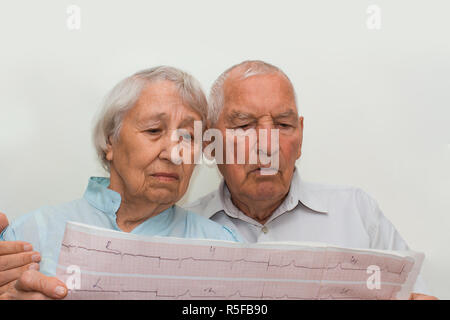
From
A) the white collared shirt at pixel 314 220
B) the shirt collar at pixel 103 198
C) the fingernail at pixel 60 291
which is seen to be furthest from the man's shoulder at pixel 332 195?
the fingernail at pixel 60 291

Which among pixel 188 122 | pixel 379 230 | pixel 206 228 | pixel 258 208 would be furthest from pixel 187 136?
pixel 379 230

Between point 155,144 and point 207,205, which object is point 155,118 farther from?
point 207,205

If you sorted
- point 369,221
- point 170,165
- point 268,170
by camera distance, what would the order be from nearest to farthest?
1. point 170,165
2. point 268,170
3. point 369,221

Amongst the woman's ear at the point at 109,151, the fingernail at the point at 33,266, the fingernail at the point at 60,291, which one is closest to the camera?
the fingernail at the point at 60,291

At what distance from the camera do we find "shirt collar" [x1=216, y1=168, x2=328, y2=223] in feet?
4.33

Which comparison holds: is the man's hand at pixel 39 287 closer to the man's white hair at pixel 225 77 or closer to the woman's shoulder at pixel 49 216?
the woman's shoulder at pixel 49 216

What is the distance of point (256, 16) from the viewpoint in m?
1.36

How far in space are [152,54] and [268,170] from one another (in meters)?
0.50

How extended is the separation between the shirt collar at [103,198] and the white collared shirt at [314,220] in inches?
11.8

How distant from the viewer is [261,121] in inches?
46.4

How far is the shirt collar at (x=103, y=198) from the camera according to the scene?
1119mm

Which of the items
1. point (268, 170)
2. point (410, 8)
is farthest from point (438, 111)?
point (268, 170)

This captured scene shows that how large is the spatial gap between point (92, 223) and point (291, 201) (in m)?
0.57
